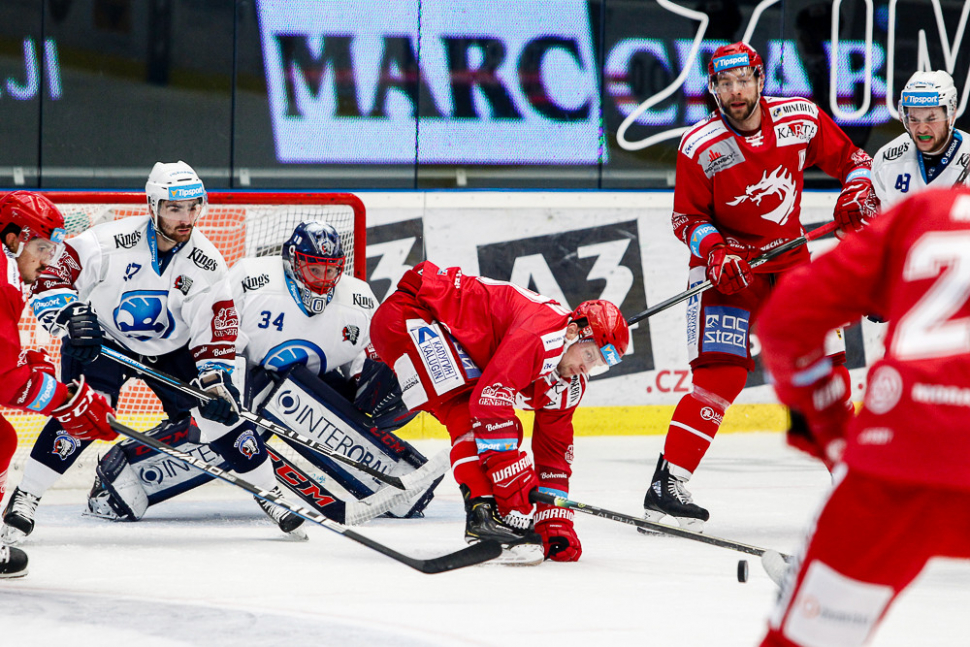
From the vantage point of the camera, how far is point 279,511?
11.8ft

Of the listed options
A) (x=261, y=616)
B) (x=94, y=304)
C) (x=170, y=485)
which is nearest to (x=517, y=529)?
(x=261, y=616)

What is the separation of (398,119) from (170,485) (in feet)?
8.12

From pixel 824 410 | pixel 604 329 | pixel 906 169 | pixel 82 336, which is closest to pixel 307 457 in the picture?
pixel 82 336

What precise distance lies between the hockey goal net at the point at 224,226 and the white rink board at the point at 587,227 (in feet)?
2.64

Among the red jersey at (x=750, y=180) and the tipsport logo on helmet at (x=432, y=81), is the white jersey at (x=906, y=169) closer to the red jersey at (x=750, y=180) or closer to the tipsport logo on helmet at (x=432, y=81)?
the red jersey at (x=750, y=180)

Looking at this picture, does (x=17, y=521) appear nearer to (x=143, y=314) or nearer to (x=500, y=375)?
(x=143, y=314)

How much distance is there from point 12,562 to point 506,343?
1.25 meters

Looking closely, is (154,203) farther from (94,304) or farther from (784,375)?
(784,375)

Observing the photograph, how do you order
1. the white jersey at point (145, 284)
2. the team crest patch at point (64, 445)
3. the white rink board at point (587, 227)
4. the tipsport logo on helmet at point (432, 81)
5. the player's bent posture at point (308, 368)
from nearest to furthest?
1. the team crest patch at point (64, 445)
2. the white jersey at point (145, 284)
3. the player's bent posture at point (308, 368)
4. the white rink board at point (587, 227)
5. the tipsport logo on helmet at point (432, 81)

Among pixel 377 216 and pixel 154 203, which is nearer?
pixel 154 203

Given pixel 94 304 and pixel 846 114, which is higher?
pixel 846 114

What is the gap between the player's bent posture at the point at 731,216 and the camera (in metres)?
3.76

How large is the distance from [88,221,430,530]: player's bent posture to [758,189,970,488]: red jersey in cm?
249

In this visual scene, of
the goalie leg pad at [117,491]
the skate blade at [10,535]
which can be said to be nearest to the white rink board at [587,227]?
the goalie leg pad at [117,491]
